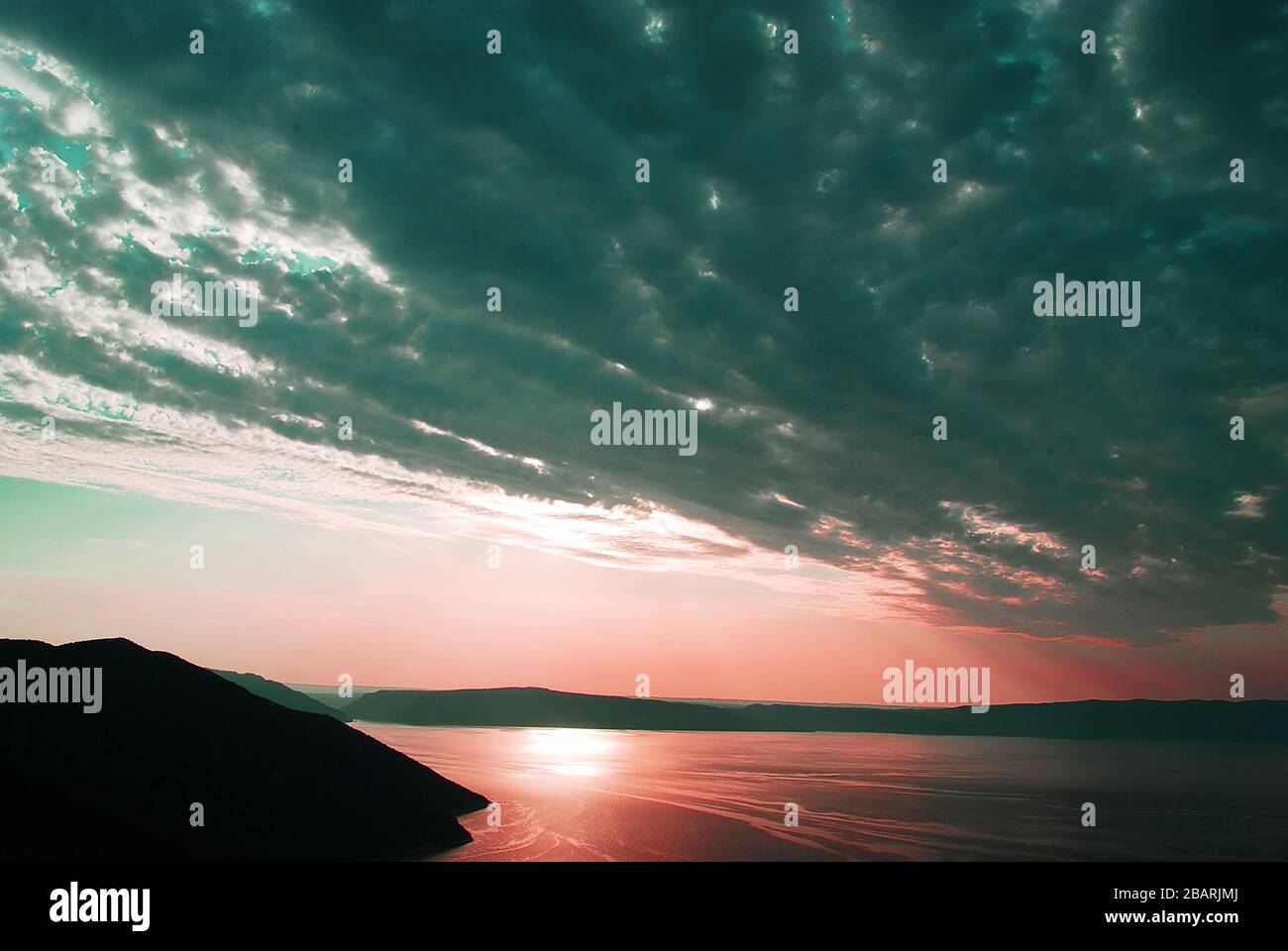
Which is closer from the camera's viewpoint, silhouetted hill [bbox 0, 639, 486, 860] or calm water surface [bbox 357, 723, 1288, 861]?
silhouetted hill [bbox 0, 639, 486, 860]

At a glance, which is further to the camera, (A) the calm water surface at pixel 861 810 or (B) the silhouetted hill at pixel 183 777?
(A) the calm water surface at pixel 861 810

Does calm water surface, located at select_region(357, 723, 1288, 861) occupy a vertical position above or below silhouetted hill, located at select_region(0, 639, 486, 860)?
below

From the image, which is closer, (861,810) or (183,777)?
(183,777)

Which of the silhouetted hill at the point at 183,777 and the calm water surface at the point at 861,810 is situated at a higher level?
the silhouetted hill at the point at 183,777

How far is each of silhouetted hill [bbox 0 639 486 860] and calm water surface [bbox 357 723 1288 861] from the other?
8.29m

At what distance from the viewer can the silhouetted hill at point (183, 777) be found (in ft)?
132

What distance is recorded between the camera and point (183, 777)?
149 feet

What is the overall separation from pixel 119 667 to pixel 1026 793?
116550 mm

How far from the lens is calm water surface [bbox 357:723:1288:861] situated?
6075cm

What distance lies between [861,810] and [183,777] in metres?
72.2

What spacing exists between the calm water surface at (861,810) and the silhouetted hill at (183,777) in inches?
326

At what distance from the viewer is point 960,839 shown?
6606 centimetres

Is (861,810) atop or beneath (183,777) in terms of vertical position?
beneath
